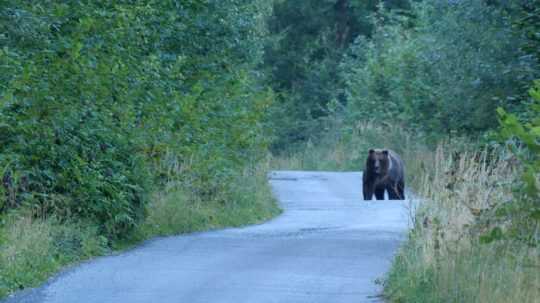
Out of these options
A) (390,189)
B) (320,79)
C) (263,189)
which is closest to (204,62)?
(263,189)

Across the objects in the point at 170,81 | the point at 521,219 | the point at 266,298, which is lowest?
the point at 266,298

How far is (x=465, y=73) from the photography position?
20.7m

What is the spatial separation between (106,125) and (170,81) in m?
5.70

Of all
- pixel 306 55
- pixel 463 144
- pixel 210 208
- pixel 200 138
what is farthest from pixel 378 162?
pixel 306 55

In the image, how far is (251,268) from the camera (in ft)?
45.4

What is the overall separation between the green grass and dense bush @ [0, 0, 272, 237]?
0.36 metres

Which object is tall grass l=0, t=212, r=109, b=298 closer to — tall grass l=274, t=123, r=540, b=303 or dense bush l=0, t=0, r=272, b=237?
dense bush l=0, t=0, r=272, b=237

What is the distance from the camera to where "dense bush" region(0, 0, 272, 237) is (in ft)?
50.6

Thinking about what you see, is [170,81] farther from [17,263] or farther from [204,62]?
[17,263]

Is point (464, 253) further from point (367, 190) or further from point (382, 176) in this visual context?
point (367, 190)

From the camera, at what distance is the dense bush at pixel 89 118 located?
15.4 m

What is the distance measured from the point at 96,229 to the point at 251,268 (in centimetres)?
290

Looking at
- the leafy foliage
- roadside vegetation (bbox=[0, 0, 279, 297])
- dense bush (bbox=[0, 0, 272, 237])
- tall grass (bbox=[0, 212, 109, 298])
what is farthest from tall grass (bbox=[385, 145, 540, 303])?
the leafy foliage

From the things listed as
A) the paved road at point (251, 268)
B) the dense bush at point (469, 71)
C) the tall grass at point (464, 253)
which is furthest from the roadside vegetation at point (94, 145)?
the dense bush at point (469, 71)
